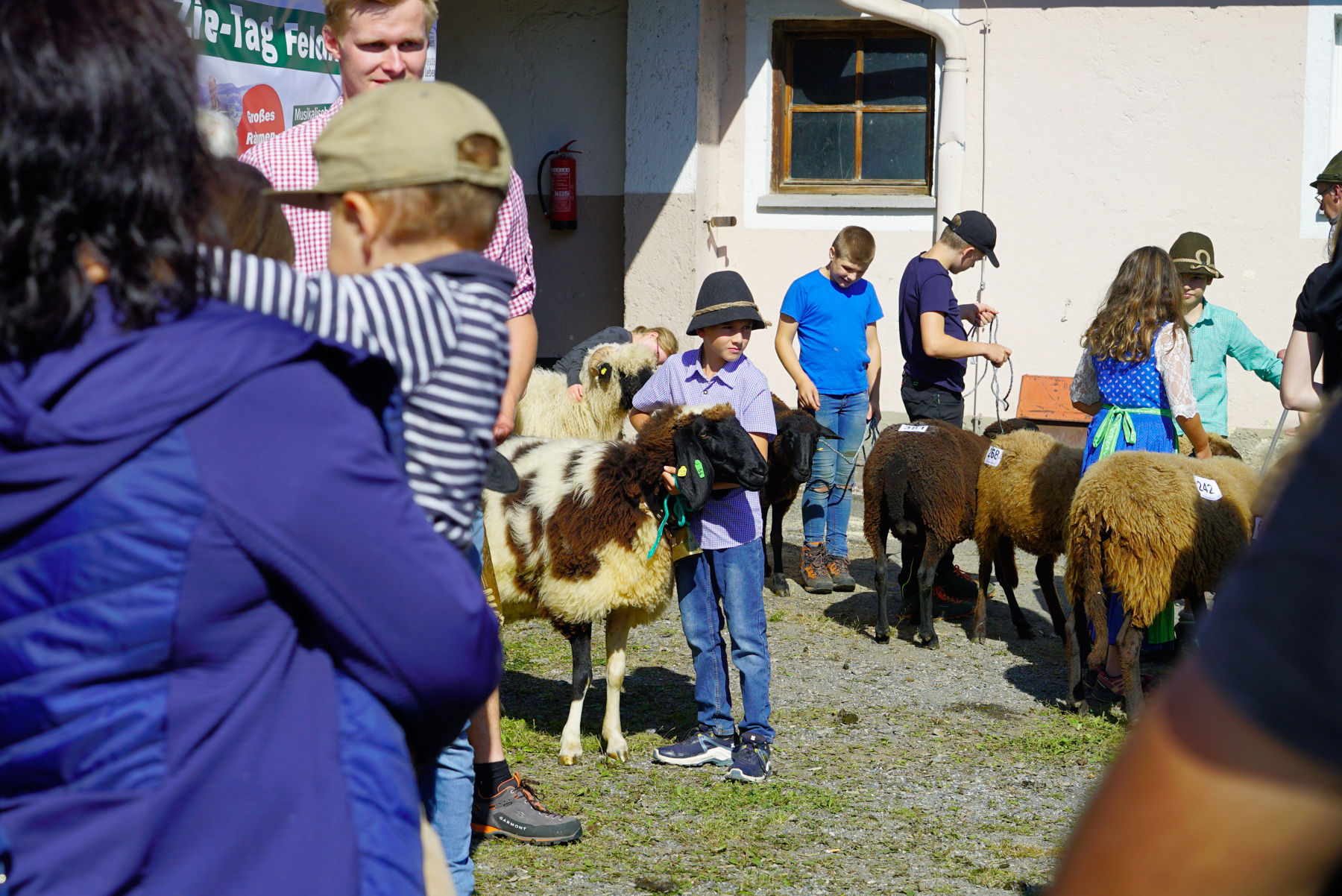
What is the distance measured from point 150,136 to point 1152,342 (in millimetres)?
5481

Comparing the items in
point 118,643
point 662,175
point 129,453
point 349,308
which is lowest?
point 118,643

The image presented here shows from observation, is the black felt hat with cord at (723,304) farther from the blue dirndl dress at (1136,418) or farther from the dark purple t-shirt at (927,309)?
the dark purple t-shirt at (927,309)

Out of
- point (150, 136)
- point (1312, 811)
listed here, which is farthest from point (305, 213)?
point (1312, 811)

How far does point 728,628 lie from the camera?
16.7 feet

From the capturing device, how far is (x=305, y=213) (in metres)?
2.78

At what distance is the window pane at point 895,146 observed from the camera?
11461mm

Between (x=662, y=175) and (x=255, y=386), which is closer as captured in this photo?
(x=255, y=386)

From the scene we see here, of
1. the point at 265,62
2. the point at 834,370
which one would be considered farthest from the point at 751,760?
the point at 265,62

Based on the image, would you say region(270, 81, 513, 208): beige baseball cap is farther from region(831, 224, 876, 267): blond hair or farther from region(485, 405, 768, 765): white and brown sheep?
region(831, 224, 876, 267): blond hair

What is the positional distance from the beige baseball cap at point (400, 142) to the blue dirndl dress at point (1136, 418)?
5.01 m

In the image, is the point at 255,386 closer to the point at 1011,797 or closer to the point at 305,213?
the point at 305,213

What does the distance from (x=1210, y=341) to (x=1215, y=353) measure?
8 cm

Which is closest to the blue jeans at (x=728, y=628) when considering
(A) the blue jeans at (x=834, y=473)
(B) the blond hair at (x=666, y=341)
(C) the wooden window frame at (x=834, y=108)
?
(A) the blue jeans at (x=834, y=473)

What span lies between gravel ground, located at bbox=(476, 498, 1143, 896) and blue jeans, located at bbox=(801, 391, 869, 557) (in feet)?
2.87
